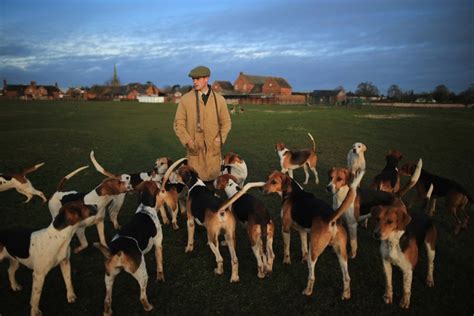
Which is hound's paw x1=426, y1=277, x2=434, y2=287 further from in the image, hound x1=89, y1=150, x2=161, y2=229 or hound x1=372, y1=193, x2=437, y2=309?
hound x1=89, y1=150, x2=161, y2=229

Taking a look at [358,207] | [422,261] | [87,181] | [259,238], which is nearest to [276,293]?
[259,238]

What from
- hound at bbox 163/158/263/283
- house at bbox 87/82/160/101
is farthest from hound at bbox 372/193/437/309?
house at bbox 87/82/160/101

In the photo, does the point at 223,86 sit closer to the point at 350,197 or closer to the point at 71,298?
the point at 71,298

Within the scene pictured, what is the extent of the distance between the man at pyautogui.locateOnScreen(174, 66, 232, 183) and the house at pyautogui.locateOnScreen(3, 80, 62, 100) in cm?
11832

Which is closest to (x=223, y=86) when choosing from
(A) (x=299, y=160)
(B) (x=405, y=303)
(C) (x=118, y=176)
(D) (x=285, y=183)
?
(A) (x=299, y=160)

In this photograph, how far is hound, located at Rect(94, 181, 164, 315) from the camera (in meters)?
3.76

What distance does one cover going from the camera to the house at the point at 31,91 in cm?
10769

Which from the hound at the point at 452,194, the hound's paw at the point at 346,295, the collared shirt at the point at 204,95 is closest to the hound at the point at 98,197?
the collared shirt at the point at 204,95

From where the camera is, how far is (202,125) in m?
6.51

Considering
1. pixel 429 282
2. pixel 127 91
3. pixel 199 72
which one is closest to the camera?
pixel 429 282

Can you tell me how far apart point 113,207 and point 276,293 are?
3708mm

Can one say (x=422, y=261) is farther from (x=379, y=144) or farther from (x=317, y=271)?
(x=379, y=144)

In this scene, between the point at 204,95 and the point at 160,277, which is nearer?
the point at 160,277

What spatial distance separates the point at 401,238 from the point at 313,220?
1.11 meters
